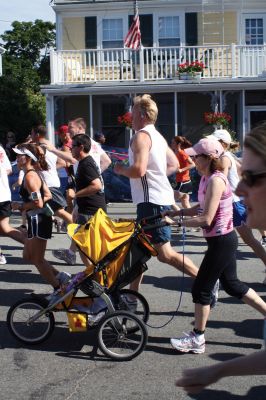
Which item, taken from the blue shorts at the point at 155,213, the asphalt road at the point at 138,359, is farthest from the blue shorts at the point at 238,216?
the blue shorts at the point at 155,213

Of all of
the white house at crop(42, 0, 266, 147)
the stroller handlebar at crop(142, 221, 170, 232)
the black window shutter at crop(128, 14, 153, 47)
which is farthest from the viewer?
the black window shutter at crop(128, 14, 153, 47)

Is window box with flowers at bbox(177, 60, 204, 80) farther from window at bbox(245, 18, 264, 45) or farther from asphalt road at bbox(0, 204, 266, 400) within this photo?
asphalt road at bbox(0, 204, 266, 400)

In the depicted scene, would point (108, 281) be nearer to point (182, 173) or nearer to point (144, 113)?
point (144, 113)

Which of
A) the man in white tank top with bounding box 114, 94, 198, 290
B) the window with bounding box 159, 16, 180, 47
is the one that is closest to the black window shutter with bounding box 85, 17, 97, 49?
the window with bounding box 159, 16, 180, 47

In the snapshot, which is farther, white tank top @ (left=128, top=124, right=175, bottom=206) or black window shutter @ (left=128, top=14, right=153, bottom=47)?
black window shutter @ (left=128, top=14, right=153, bottom=47)

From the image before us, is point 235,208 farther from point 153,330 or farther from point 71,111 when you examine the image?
point 71,111

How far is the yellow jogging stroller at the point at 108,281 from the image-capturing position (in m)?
5.32

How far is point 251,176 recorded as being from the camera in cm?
222

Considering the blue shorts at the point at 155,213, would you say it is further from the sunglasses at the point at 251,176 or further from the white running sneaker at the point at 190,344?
the sunglasses at the point at 251,176

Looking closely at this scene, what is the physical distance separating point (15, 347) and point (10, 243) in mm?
5634

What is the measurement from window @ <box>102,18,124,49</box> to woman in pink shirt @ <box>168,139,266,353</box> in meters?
21.2

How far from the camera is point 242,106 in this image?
2386 cm

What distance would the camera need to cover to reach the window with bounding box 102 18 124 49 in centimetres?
2564

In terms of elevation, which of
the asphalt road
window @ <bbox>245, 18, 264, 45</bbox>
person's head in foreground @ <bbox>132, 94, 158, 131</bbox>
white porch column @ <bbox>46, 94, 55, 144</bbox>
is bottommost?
the asphalt road
